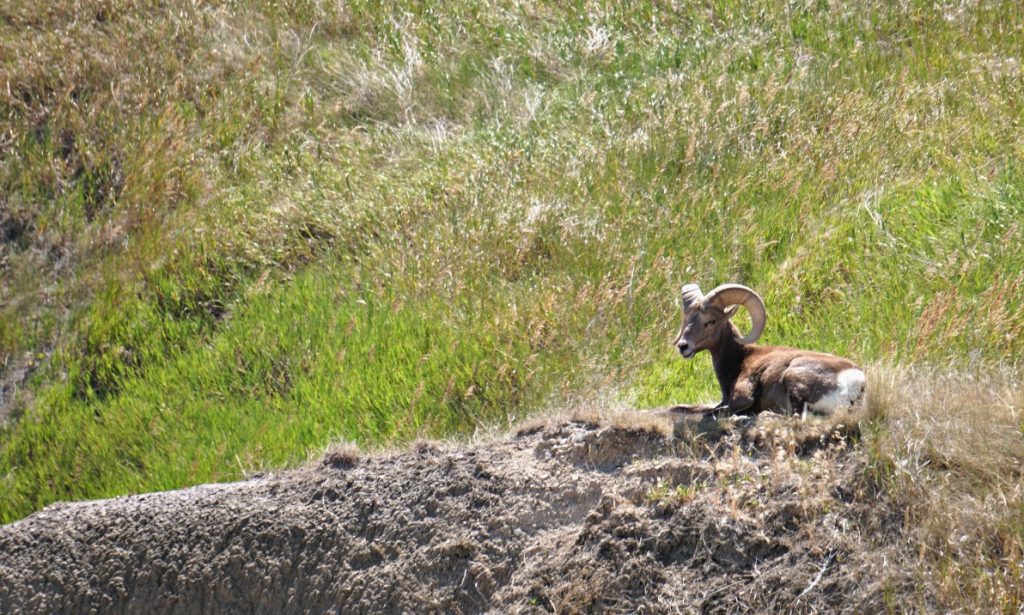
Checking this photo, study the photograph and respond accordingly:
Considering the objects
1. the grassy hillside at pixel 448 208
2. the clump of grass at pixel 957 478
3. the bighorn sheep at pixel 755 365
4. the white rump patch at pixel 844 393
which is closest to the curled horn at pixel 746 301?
the bighorn sheep at pixel 755 365

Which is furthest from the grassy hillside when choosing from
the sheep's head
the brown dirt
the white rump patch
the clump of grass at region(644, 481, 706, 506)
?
the clump of grass at region(644, 481, 706, 506)

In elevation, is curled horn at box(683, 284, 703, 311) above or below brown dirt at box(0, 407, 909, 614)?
above

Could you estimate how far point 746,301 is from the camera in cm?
798

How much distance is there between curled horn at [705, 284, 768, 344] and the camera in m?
7.85

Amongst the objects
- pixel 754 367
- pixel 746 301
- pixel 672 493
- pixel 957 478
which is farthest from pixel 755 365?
pixel 957 478

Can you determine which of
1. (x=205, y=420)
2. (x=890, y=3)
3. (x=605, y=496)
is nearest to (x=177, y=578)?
(x=605, y=496)

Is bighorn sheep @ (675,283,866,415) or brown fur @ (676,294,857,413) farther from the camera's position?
brown fur @ (676,294,857,413)

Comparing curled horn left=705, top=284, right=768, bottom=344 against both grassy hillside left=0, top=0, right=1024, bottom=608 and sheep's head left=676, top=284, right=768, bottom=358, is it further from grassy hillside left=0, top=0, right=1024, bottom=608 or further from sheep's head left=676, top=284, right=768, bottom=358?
grassy hillside left=0, top=0, right=1024, bottom=608

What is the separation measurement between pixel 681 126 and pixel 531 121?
6.57 feet

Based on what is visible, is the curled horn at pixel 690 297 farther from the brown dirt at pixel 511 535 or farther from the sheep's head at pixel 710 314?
the brown dirt at pixel 511 535

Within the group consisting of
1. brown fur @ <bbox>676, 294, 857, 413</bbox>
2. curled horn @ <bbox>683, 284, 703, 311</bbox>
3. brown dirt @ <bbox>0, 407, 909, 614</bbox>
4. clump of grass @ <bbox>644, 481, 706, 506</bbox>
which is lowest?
brown dirt @ <bbox>0, 407, 909, 614</bbox>

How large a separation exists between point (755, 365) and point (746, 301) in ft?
1.27

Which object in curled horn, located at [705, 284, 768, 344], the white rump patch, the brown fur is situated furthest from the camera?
curled horn, located at [705, 284, 768, 344]

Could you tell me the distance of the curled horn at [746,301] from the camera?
309 inches
